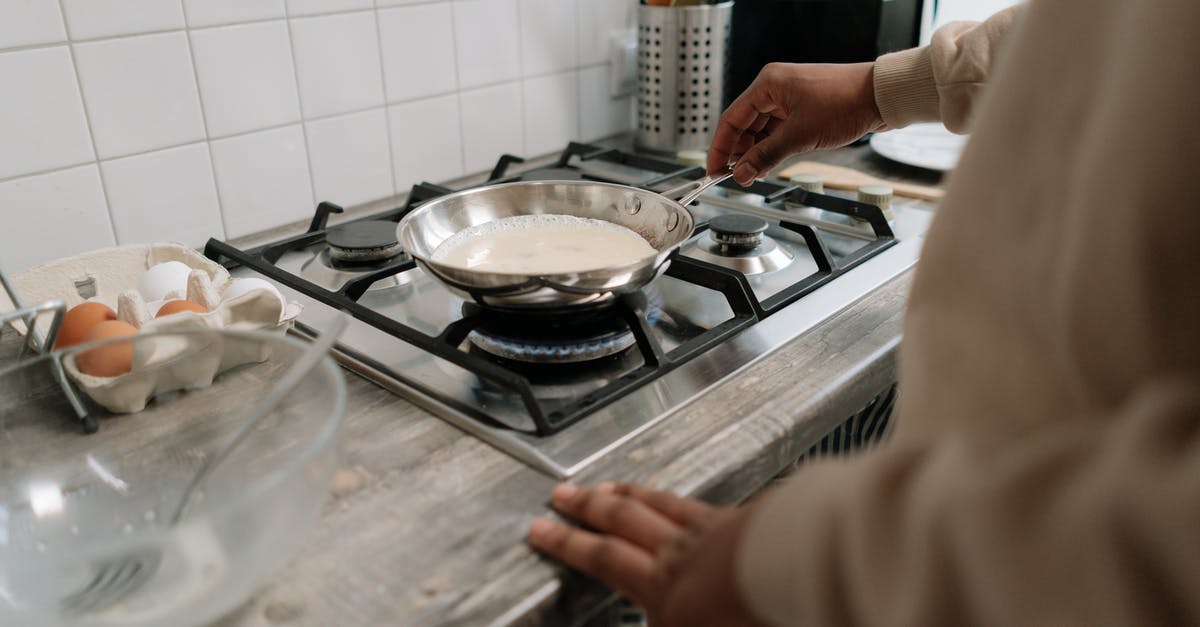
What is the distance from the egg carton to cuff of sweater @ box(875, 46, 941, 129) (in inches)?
24.6

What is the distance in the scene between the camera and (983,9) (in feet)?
5.19

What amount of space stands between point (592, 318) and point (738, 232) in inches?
9.8

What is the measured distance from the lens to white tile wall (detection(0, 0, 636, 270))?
33.8 inches

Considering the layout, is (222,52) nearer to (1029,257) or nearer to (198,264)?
(198,264)

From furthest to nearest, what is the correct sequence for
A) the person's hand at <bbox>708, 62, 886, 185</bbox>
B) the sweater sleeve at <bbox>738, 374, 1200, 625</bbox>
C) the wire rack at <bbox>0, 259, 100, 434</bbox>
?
the person's hand at <bbox>708, 62, 886, 185</bbox>, the wire rack at <bbox>0, 259, 100, 434</bbox>, the sweater sleeve at <bbox>738, 374, 1200, 625</bbox>

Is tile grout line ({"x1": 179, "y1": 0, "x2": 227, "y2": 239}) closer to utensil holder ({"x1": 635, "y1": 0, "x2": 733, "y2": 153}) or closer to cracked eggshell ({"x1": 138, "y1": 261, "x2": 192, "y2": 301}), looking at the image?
cracked eggshell ({"x1": 138, "y1": 261, "x2": 192, "y2": 301})

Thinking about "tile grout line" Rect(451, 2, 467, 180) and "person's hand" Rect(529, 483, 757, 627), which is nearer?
"person's hand" Rect(529, 483, 757, 627)

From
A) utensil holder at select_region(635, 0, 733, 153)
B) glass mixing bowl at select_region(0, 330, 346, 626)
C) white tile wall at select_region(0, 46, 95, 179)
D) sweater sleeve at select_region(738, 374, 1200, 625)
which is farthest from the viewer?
utensil holder at select_region(635, 0, 733, 153)

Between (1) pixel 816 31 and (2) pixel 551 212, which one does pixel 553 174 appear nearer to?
(2) pixel 551 212

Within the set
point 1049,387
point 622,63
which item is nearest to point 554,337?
point 1049,387

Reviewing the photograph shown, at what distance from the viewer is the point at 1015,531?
333 mm

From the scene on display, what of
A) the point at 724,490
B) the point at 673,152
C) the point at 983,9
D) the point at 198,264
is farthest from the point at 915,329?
the point at 983,9

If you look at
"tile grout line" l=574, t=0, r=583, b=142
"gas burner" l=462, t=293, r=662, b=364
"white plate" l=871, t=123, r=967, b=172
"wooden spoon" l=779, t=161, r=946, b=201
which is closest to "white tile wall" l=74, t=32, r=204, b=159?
"gas burner" l=462, t=293, r=662, b=364

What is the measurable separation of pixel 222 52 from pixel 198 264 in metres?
0.29
